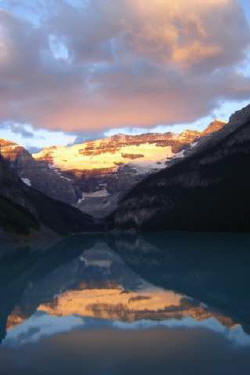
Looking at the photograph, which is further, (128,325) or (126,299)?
(126,299)

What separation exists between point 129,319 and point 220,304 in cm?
912

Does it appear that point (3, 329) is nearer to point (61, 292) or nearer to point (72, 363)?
point (72, 363)

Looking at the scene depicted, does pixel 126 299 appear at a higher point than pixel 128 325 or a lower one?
higher

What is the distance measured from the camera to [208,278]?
72.3 metres

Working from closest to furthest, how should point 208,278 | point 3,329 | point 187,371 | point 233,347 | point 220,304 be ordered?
point 187,371 < point 233,347 < point 3,329 < point 220,304 < point 208,278

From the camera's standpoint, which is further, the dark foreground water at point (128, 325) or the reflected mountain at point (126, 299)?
the reflected mountain at point (126, 299)

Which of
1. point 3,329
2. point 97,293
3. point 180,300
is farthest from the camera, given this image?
point 97,293

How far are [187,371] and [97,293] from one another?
36.2 metres

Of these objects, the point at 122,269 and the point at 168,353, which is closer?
the point at 168,353

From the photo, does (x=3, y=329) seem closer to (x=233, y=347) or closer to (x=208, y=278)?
(x=233, y=347)

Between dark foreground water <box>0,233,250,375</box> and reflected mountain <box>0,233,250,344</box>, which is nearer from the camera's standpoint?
dark foreground water <box>0,233,250,375</box>

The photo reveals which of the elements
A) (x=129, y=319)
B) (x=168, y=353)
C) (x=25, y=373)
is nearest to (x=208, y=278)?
(x=129, y=319)

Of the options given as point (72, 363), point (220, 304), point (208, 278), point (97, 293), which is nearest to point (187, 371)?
point (72, 363)

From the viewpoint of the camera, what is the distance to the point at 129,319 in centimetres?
4441
